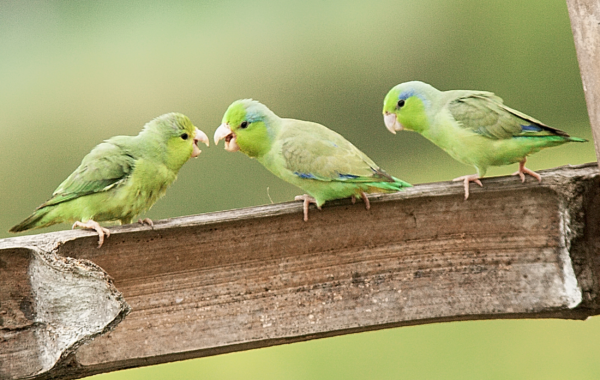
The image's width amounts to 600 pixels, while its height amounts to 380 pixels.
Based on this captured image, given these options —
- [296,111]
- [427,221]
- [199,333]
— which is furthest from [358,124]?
[199,333]

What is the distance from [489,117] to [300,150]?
2.21ft

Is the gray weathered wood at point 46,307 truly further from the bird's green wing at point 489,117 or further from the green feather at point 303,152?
the bird's green wing at point 489,117

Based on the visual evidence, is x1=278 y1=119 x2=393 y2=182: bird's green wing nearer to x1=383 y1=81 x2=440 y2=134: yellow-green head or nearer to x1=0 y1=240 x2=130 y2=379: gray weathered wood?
x1=383 y1=81 x2=440 y2=134: yellow-green head

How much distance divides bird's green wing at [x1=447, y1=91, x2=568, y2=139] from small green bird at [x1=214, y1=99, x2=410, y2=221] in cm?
45

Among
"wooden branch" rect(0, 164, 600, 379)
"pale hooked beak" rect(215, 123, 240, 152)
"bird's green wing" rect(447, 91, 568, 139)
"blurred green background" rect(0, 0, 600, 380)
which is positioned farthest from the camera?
"blurred green background" rect(0, 0, 600, 380)

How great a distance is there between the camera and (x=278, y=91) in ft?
9.78

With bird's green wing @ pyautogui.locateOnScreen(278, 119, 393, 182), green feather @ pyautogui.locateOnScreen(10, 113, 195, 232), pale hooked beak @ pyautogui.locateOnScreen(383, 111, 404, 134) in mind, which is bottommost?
green feather @ pyautogui.locateOnScreen(10, 113, 195, 232)

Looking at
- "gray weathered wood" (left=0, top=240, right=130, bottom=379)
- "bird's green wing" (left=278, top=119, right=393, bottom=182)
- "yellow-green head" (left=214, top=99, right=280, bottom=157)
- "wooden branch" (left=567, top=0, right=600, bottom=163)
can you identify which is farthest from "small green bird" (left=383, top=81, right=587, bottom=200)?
"gray weathered wood" (left=0, top=240, right=130, bottom=379)

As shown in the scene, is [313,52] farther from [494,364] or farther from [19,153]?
[494,364]

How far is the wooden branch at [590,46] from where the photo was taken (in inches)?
49.3

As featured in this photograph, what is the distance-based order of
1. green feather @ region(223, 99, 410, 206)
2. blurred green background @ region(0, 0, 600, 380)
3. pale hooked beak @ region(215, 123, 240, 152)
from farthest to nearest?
blurred green background @ region(0, 0, 600, 380)
pale hooked beak @ region(215, 123, 240, 152)
green feather @ region(223, 99, 410, 206)

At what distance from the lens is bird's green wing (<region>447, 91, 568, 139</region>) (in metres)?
1.99

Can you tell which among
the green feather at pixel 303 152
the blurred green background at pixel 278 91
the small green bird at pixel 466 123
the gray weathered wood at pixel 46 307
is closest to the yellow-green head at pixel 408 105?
the small green bird at pixel 466 123

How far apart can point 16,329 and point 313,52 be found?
7.38 ft
